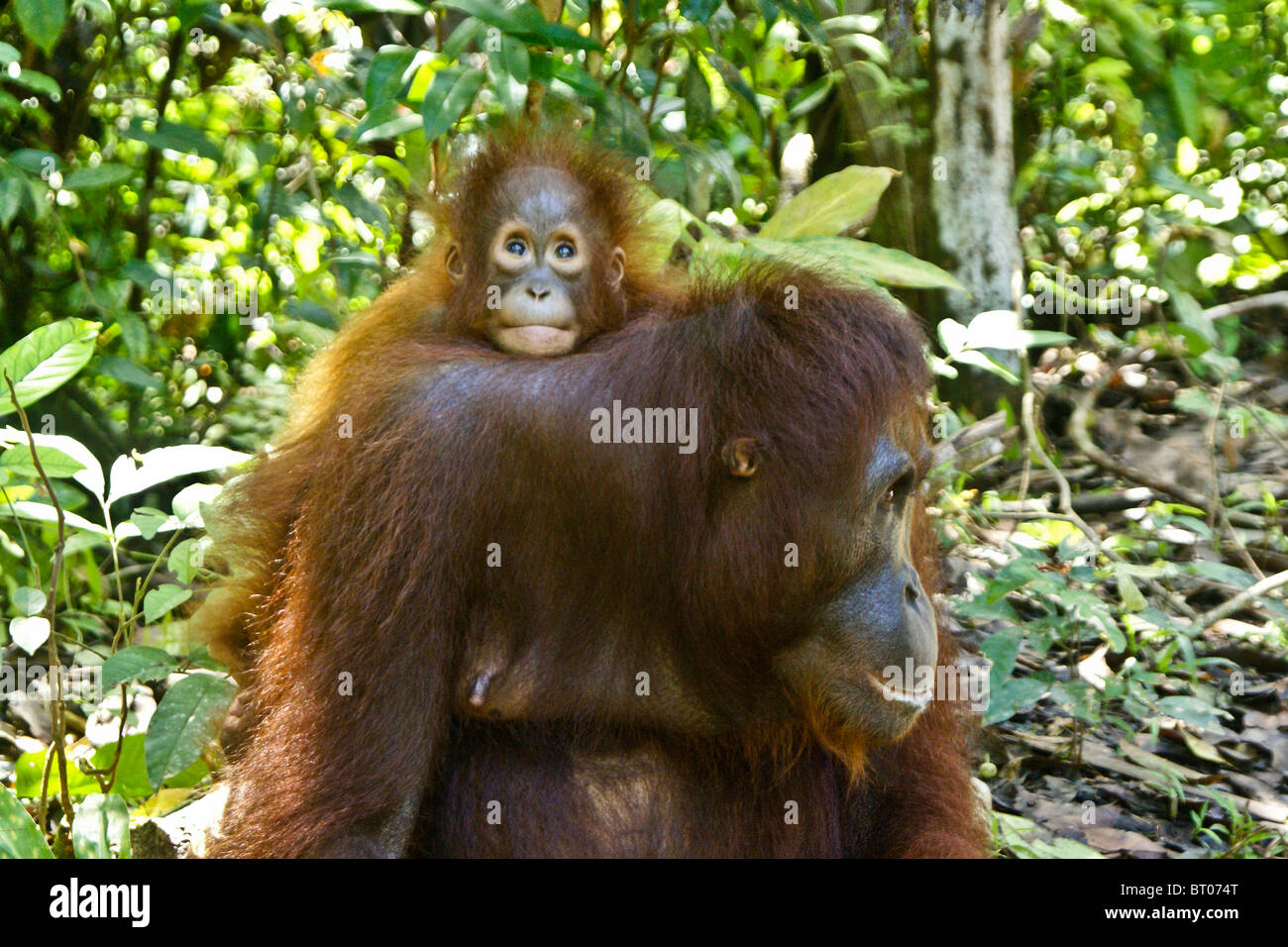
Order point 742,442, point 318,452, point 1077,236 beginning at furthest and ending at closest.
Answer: point 1077,236 → point 318,452 → point 742,442

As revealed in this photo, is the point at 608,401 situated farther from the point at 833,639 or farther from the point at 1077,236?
the point at 1077,236

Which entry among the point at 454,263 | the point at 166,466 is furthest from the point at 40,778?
the point at 454,263

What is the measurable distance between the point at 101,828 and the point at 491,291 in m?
1.42

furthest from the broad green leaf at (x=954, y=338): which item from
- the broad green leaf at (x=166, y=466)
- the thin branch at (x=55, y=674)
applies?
the thin branch at (x=55, y=674)

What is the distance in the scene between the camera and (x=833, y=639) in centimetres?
239

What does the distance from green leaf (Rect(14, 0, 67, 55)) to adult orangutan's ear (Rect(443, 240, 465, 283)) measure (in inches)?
52.6

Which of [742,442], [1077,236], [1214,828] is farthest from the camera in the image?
[1077,236]

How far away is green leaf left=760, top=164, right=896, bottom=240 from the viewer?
12.0 feet

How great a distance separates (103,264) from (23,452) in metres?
1.85

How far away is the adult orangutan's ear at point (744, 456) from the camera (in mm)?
2381

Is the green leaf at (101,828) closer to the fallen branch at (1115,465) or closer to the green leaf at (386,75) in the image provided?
the green leaf at (386,75)

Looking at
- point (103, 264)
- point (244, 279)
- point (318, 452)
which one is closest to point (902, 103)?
point (244, 279)

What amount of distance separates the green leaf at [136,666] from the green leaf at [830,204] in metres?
1.91

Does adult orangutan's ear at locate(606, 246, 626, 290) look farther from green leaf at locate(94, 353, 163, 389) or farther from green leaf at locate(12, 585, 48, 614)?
green leaf at locate(94, 353, 163, 389)
